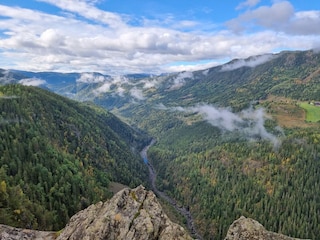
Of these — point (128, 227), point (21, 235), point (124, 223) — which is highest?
point (124, 223)

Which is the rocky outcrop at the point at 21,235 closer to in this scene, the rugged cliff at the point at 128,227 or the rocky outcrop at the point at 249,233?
the rugged cliff at the point at 128,227

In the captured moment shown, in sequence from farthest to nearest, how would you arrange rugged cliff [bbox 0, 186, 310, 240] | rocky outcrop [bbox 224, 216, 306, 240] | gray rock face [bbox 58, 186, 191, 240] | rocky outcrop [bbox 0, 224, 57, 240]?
rocky outcrop [bbox 0, 224, 57, 240]
gray rock face [bbox 58, 186, 191, 240]
rugged cliff [bbox 0, 186, 310, 240]
rocky outcrop [bbox 224, 216, 306, 240]

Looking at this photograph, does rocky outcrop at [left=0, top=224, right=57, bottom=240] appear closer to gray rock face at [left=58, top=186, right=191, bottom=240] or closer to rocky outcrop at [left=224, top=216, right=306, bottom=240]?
gray rock face at [left=58, top=186, right=191, bottom=240]

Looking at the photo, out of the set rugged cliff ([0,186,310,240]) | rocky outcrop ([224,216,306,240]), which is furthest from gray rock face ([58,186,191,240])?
rocky outcrop ([224,216,306,240])

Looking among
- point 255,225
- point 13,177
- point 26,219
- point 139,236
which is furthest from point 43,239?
point 13,177

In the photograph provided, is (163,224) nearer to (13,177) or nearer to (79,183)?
(13,177)

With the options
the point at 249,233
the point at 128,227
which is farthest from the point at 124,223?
the point at 249,233

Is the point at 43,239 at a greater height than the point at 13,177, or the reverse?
the point at 43,239

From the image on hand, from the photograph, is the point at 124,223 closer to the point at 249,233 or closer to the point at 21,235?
the point at 21,235
